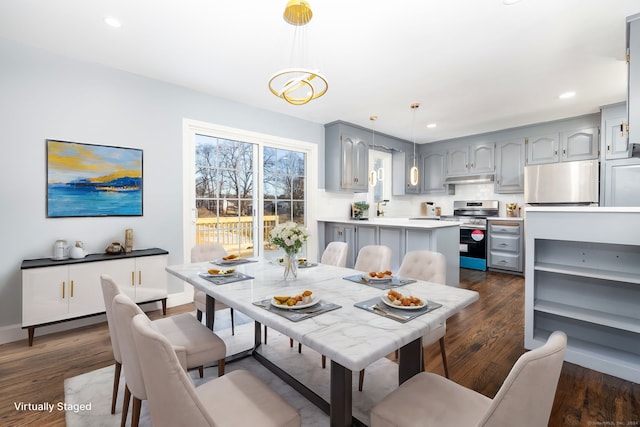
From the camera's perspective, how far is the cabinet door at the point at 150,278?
3.00 m

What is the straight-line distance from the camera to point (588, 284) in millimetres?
2416

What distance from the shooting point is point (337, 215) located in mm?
5352

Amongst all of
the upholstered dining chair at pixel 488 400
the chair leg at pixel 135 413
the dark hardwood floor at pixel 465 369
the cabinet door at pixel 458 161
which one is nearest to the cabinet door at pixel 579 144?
the cabinet door at pixel 458 161

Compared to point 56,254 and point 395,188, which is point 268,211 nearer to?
point 56,254

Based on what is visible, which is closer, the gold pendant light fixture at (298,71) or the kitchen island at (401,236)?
the gold pendant light fixture at (298,71)

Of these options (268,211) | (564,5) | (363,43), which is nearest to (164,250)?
(268,211)

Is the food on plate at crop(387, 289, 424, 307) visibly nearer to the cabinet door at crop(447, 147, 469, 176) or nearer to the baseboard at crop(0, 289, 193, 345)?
the baseboard at crop(0, 289, 193, 345)

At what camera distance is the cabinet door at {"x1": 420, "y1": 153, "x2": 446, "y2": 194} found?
626 centimetres

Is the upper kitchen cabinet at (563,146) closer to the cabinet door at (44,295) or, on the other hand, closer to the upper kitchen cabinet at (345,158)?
the upper kitchen cabinet at (345,158)

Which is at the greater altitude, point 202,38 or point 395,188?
point 202,38

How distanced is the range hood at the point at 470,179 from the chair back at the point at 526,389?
5586mm

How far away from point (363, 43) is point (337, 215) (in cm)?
316

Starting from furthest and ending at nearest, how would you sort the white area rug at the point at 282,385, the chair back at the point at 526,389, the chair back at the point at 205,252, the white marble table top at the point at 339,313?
the chair back at the point at 205,252 → the white area rug at the point at 282,385 → the white marble table top at the point at 339,313 → the chair back at the point at 526,389

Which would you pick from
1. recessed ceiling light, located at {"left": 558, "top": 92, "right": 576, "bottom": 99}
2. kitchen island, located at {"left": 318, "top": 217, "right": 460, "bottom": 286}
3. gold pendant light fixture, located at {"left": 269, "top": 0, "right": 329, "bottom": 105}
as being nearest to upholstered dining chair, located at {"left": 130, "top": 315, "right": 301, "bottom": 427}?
gold pendant light fixture, located at {"left": 269, "top": 0, "right": 329, "bottom": 105}
